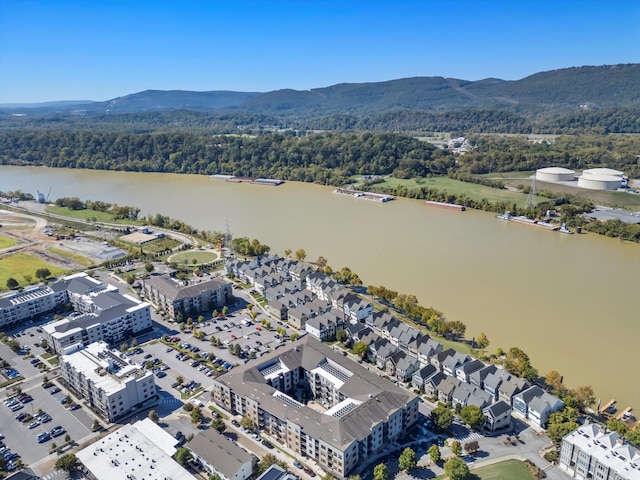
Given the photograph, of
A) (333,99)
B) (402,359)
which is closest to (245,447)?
(402,359)

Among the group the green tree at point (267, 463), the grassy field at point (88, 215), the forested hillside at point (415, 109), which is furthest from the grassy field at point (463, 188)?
the forested hillside at point (415, 109)

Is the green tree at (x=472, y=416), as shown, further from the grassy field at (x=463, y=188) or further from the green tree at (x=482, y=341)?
the grassy field at (x=463, y=188)

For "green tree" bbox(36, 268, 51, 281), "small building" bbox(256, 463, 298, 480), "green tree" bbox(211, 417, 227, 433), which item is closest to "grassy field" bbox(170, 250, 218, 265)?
"green tree" bbox(36, 268, 51, 281)

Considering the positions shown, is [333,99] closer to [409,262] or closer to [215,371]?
[409,262]

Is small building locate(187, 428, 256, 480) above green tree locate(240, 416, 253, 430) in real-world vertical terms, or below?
above

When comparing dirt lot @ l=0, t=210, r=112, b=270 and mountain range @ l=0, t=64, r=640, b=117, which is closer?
dirt lot @ l=0, t=210, r=112, b=270

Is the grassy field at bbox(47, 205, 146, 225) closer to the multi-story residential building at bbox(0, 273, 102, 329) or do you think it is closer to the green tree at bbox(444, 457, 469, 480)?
the multi-story residential building at bbox(0, 273, 102, 329)

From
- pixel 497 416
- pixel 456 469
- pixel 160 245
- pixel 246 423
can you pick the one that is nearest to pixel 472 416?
pixel 497 416

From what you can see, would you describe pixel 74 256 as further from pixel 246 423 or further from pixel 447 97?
pixel 447 97
